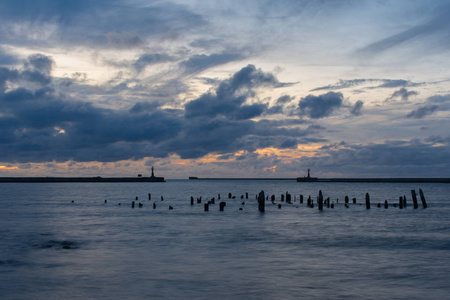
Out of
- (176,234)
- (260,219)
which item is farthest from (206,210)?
(176,234)

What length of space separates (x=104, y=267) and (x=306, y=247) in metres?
11.3

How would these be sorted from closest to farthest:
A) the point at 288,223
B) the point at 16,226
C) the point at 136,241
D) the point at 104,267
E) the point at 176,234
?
the point at 104,267 < the point at 136,241 < the point at 176,234 < the point at 16,226 < the point at 288,223

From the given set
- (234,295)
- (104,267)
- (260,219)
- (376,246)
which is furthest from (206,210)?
(234,295)

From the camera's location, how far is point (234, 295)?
13977 mm

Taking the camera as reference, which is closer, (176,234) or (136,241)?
(136,241)

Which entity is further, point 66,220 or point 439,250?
point 66,220

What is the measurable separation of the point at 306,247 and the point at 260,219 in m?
15.1

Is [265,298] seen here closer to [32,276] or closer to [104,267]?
[104,267]

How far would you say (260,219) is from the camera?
39094 mm

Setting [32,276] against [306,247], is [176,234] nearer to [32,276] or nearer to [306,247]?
[306,247]

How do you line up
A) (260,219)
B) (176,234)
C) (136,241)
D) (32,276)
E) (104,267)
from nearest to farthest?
(32,276)
(104,267)
(136,241)
(176,234)
(260,219)

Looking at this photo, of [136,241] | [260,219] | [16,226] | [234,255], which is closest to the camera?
[234,255]

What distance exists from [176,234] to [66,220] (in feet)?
45.8

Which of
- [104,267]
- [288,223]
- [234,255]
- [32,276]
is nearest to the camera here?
[32,276]
